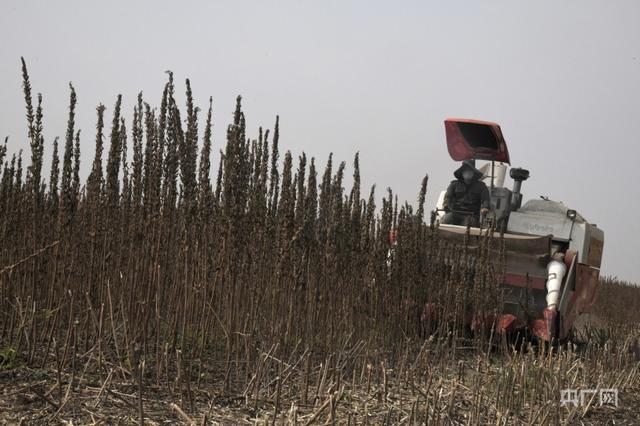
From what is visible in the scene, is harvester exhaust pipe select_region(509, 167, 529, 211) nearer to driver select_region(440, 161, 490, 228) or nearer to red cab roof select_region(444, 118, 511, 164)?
red cab roof select_region(444, 118, 511, 164)

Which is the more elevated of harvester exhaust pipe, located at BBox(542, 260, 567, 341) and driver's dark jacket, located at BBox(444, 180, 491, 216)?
driver's dark jacket, located at BBox(444, 180, 491, 216)

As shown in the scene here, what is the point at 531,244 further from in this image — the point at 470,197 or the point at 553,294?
the point at 470,197

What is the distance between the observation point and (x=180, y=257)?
4.84 meters

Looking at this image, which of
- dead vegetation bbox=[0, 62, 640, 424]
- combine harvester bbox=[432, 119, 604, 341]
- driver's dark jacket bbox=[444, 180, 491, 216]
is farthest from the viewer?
driver's dark jacket bbox=[444, 180, 491, 216]

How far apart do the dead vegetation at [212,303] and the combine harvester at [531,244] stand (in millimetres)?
933

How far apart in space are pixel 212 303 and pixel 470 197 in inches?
188

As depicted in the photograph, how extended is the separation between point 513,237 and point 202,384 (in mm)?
4234

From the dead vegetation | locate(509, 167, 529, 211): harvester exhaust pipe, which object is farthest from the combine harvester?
the dead vegetation

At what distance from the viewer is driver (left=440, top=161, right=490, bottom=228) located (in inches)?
337

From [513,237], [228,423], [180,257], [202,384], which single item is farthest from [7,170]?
[513,237]

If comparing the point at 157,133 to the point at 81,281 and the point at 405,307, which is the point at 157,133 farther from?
the point at 405,307

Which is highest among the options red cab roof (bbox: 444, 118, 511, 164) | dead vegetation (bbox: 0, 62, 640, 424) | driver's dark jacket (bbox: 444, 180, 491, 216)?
red cab roof (bbox: 444, 118, 511, 164)

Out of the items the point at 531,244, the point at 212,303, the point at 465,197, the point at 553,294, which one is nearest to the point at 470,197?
the point at 465,197

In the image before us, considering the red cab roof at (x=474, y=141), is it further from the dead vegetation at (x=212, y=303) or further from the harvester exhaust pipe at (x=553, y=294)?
the dead vegetation at (x=212, y=303)
